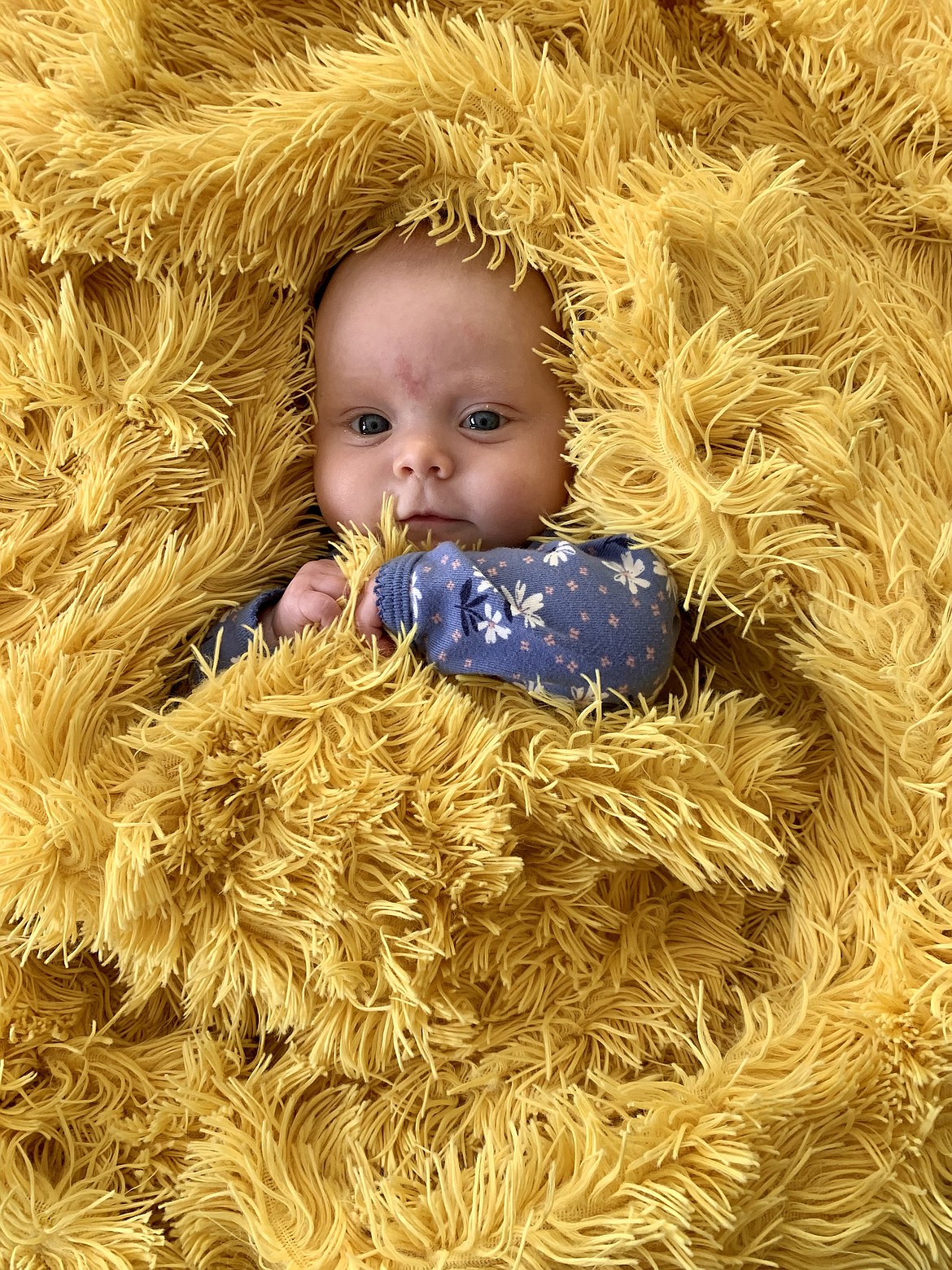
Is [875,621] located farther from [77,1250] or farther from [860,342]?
[77,1250]

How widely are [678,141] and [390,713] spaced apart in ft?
2.22

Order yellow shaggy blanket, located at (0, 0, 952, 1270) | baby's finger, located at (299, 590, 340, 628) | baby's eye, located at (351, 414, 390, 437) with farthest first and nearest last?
baby's eye, located at (351, 414, 390, 437) < baby's finger, located at (299, 590, 340, 628) < yellow shaggy blanket, located at (0, 0, 952, 1270)

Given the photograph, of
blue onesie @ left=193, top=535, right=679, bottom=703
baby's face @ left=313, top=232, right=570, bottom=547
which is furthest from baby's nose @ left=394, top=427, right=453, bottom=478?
blue onesie @ left=193, top=535, right=679, bottom=703

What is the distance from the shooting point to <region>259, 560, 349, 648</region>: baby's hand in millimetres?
983

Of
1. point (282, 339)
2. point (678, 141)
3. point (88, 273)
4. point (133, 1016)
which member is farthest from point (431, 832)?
point (678, 141)

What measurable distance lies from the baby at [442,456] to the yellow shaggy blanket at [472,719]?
0.12 feet

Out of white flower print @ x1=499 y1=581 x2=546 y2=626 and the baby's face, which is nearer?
white flower print @ x1=499 y1=581 x2=546 y2=626

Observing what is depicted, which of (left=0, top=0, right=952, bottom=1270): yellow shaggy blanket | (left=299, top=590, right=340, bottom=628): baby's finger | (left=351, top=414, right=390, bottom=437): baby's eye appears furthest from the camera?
(left=351, top=414, right=390, bottom=437): baby's eye

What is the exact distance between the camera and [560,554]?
964mm

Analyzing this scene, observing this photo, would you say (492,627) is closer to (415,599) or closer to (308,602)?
(415,599)

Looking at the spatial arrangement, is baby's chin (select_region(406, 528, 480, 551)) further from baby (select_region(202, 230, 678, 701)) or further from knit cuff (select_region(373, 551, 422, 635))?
knit cuff (select_region(373, 551, 422, 635))

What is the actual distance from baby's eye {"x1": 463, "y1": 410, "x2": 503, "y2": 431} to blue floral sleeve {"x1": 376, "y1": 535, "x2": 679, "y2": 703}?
161 millimetres

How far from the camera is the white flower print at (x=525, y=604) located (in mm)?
917

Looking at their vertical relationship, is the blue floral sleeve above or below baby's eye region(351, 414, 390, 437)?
below
